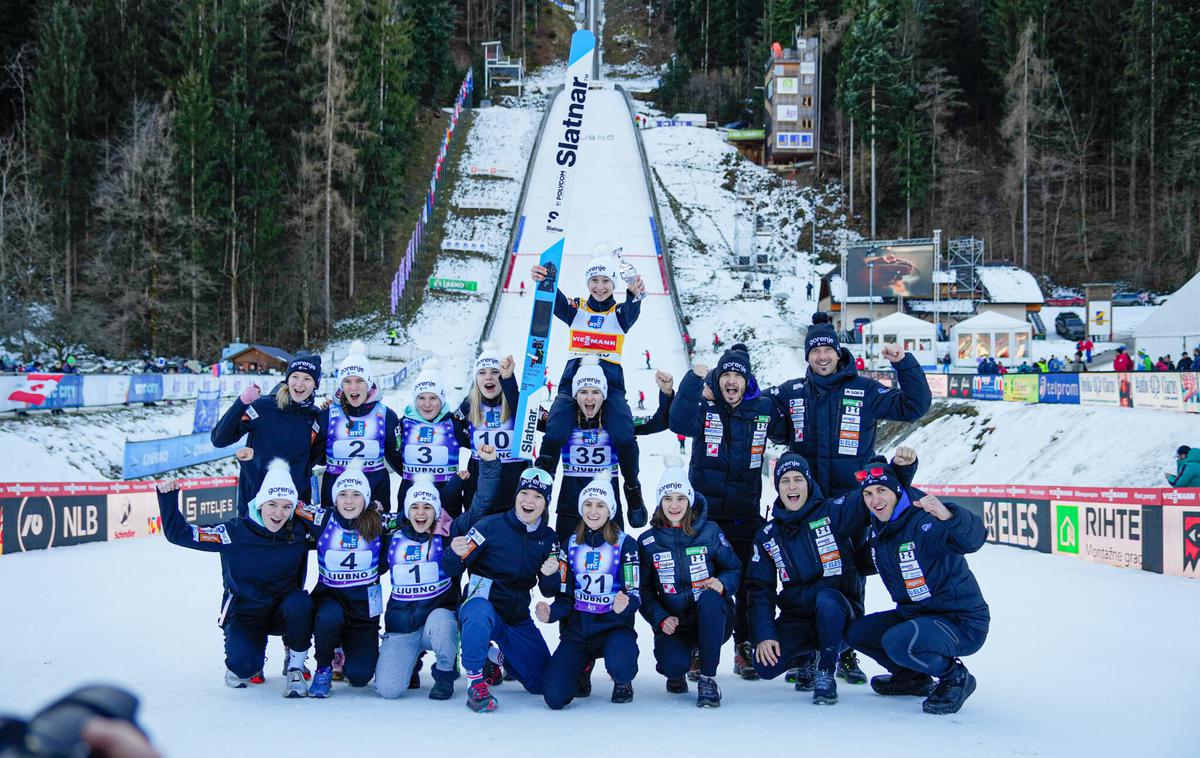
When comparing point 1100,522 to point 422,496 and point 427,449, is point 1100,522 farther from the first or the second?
point 422,496

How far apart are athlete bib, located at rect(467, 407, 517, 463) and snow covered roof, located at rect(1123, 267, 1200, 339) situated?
22.7 metres

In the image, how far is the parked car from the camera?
1364 inches

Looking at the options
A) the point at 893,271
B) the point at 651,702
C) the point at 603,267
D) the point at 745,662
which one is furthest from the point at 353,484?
the point at 893,271

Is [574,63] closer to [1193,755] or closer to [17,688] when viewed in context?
[17,688]

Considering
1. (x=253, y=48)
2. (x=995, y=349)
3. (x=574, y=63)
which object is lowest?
(x=995, y=349)

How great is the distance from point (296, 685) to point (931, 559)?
3.69m

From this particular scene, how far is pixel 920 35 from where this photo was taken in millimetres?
51344

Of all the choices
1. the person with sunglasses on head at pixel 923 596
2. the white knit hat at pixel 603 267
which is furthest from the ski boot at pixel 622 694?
the white knit hat at pixel 603 267

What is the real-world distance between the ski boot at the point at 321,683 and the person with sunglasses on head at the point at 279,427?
1513 mm

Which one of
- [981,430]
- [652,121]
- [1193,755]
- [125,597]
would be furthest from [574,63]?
[652,121]

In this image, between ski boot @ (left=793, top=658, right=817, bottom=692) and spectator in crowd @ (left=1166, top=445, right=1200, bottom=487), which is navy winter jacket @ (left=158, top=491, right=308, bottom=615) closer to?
ski boot @ (left=793, top=658, right=817, bottom=692)

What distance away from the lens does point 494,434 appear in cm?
638

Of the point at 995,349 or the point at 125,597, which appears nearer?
the point at 125,597

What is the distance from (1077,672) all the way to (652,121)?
59.2 metres
